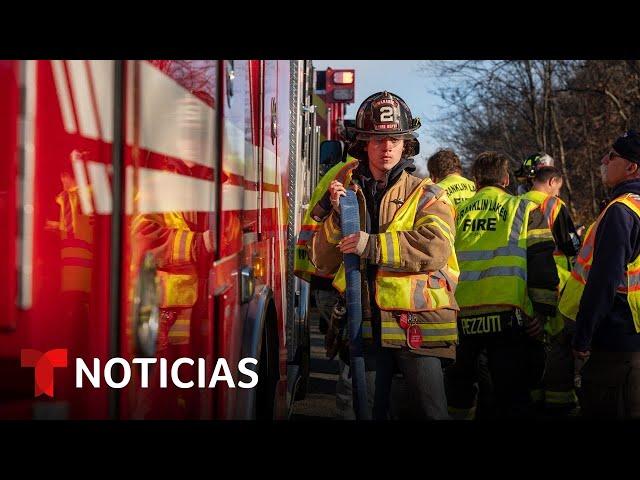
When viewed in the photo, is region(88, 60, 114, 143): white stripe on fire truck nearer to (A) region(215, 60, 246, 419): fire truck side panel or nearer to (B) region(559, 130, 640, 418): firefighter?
(A) region(215, 60, 246, 419): fire truck side panel

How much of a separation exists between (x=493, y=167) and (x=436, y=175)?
0.97 meters

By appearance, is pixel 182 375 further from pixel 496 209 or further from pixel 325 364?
pixel 325 364

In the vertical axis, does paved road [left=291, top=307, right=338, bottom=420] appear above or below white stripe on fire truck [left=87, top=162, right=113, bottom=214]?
below

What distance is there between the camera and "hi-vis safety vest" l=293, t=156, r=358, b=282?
13.1 feet

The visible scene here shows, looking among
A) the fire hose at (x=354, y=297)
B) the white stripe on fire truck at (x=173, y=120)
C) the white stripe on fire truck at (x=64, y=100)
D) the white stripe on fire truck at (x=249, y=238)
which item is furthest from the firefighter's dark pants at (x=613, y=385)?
the white stripe on fire truck at (x=64, y=100)

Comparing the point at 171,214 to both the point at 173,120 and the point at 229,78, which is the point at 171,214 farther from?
the point at 229,78

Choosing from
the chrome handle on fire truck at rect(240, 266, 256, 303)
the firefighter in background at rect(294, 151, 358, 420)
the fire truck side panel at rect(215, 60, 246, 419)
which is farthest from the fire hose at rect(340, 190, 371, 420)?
the fire truck side panel at rect(215, 60, 246, 419)

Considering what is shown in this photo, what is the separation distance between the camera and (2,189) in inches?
66.0

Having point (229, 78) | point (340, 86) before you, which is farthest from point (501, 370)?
point (340, 86)

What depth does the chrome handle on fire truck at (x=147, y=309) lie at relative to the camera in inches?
78.3

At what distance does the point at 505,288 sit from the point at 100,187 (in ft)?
11.1

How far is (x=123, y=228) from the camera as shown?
6.27 feet

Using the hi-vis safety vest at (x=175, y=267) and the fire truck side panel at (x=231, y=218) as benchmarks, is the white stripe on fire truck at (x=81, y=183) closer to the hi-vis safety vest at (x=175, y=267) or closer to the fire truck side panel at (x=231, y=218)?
the hi-vis safety vest at (x=175, y=267)
